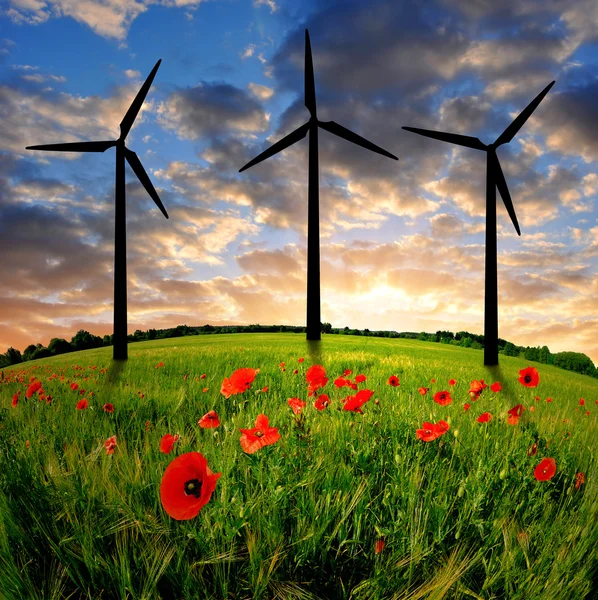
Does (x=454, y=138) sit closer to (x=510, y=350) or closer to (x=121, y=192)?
(x=121, y=192)

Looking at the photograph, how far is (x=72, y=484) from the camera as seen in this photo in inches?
116

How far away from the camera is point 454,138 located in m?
17.9

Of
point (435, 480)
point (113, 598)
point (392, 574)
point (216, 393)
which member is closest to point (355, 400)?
point (435, 480)

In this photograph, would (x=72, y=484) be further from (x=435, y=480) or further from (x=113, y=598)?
(x=435, y=480)

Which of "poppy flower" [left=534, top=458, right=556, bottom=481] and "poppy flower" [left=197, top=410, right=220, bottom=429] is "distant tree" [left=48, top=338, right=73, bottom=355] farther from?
"poppy flower" [left=534, top=458, right=556, bottom=481]

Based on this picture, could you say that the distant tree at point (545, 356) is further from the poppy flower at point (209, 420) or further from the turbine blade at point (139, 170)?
the poppy flower at point (209, 420)

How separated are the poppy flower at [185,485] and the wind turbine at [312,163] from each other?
15292 mm

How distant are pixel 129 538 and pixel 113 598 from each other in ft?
1.13

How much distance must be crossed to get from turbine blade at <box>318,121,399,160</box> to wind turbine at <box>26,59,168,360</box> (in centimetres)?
820

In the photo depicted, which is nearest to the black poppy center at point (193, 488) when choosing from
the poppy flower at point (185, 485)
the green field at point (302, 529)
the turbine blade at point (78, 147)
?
the poppy flower at point (185, 485)

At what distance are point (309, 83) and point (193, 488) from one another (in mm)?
21140

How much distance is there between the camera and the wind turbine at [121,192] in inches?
669

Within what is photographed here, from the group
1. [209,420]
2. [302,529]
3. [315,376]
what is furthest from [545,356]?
[302,529]

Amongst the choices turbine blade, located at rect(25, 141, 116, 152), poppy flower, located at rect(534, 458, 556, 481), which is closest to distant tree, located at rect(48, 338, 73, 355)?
turbine blade, located at rect(25, 141, 116, 152)
